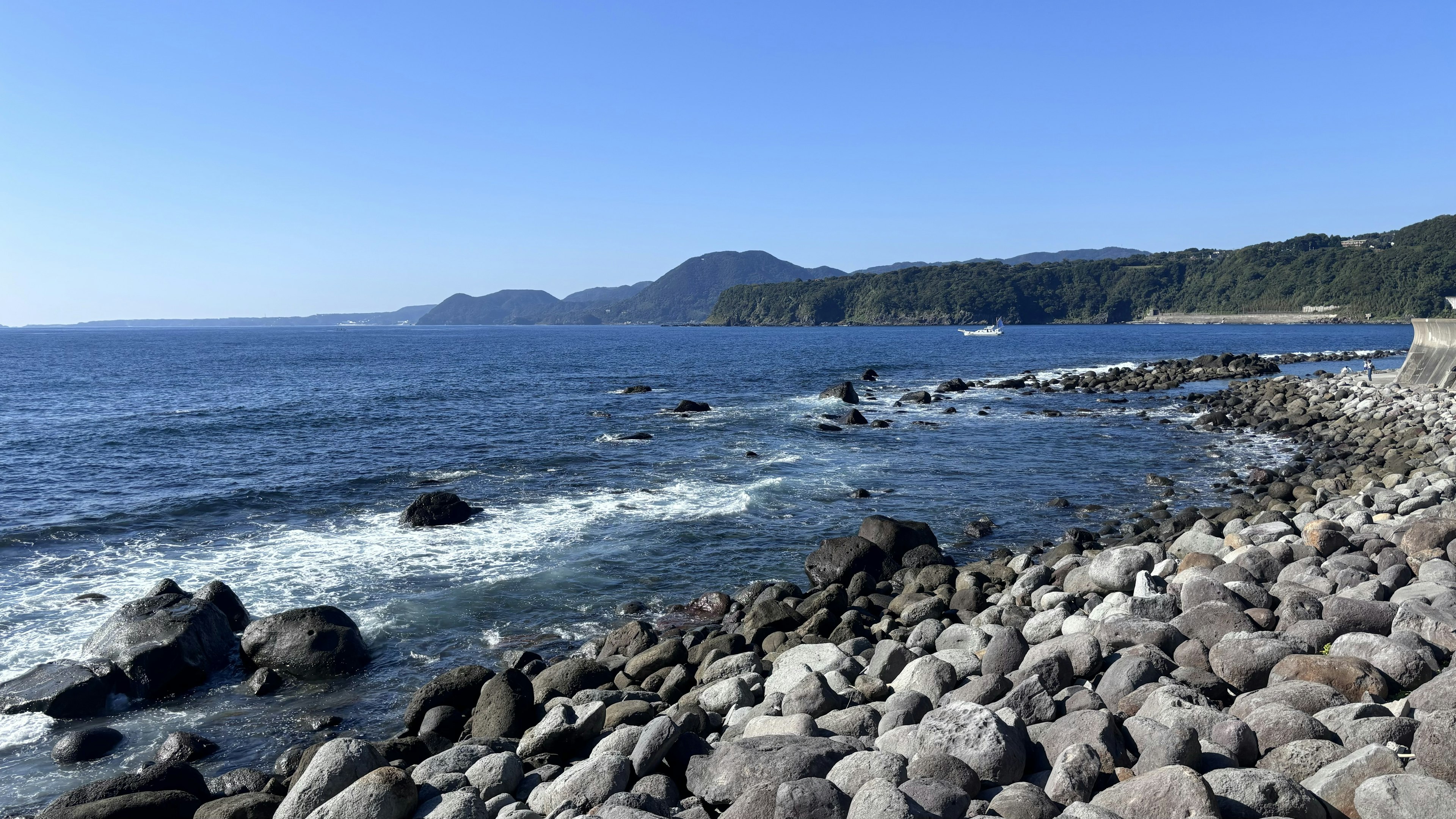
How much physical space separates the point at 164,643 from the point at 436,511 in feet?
25.9

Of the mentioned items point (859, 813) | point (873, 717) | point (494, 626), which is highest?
point (859, 813)

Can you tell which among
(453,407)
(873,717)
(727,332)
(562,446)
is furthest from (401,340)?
(873,717)

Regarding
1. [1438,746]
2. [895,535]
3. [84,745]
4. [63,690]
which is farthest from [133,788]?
[895,535]

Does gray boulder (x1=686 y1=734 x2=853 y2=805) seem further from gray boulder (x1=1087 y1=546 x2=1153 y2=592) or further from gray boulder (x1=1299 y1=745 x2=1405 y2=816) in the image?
gray boulder (x1=1087 y1=546 x2=1153 y2=592)

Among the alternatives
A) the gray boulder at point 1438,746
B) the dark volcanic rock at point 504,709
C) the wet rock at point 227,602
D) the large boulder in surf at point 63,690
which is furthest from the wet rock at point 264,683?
the gray boulder at point 1438,746

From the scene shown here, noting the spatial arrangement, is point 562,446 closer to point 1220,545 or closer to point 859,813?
point 1220,545

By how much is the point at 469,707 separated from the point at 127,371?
71406 millimetres

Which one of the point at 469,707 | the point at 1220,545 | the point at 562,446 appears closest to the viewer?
the point at 469,707

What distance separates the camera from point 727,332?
600 ft

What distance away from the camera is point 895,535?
51.1ft

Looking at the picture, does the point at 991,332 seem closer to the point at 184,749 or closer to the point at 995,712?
the point at 184,749

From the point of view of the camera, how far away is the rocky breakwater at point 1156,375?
49500 millimetres

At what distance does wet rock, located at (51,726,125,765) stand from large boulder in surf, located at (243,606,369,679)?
211 centimetres

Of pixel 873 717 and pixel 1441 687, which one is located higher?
pixel 1441 687
